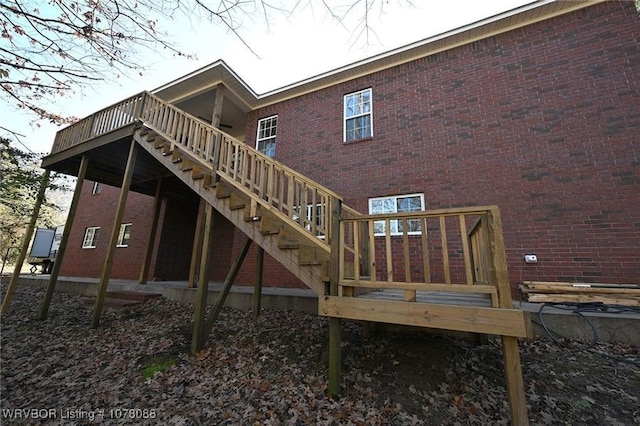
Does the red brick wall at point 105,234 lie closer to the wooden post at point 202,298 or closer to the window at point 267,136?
the window at point 267,136

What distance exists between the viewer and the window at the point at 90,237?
42.2ft

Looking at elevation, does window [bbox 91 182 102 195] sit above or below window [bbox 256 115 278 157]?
below

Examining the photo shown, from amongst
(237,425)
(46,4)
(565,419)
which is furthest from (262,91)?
(565,419)

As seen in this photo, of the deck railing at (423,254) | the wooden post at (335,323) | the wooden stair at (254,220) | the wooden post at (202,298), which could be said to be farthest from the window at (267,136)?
the wooden post at (335,323)

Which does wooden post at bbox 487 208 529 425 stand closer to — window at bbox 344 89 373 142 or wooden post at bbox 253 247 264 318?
wooden post at bbox 253 247 264 318

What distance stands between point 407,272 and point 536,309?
3.40 metres

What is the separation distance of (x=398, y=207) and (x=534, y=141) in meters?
3.36

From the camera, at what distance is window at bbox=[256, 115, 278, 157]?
9.59 m

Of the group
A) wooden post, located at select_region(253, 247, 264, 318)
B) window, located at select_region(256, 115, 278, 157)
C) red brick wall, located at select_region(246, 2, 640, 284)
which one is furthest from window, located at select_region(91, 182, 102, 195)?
red brick wall, located at select_region(246, 2, 640, 284)

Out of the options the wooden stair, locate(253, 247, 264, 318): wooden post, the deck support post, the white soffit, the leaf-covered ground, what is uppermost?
the white soffit

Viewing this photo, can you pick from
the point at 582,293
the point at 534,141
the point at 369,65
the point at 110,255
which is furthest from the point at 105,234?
the point at 582,293

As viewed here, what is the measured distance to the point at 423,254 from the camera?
118 inches

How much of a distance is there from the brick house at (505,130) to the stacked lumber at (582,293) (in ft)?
1.07

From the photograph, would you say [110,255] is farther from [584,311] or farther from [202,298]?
[584,311]
